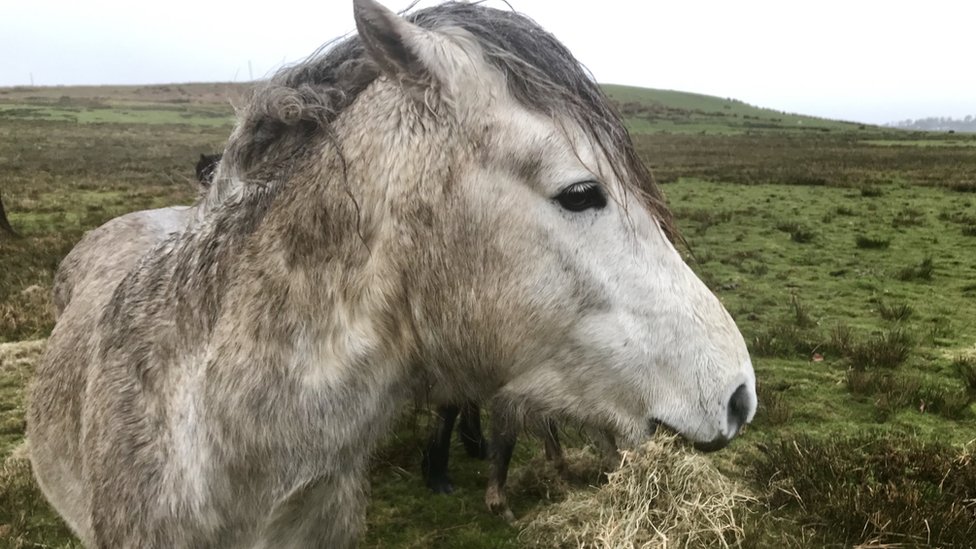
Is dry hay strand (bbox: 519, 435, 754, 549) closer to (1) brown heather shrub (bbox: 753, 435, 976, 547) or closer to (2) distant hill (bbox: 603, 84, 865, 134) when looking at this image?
(1) brown heather shrub (bbox: 753, 435, 976, 547)

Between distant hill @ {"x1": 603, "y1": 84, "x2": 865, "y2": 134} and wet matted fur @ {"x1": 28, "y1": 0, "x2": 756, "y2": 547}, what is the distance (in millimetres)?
40567

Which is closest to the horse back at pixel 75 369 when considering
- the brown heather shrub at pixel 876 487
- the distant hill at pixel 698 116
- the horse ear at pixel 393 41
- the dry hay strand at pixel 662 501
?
the horse ear at pixel 393 41

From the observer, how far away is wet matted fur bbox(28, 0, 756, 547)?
165 cm

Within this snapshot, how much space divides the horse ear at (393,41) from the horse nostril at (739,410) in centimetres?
120

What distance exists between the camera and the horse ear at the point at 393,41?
159 centimetres

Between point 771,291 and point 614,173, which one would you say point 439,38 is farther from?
point 771,291

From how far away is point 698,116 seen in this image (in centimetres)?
8044

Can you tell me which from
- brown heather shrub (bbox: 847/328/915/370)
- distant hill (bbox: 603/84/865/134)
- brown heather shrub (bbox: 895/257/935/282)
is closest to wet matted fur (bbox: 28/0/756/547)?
brown heather shrub (bbox: 847/328/915/370)

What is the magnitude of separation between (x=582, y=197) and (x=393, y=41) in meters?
0.67

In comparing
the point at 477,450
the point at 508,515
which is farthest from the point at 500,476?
the point at 477,450

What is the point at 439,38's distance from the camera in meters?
1.71

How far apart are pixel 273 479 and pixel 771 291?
8909 millimetres

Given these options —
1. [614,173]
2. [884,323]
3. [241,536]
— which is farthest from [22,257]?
[884,323]

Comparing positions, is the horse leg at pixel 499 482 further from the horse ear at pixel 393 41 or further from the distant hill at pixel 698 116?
the distant hill at pixel 698 116
